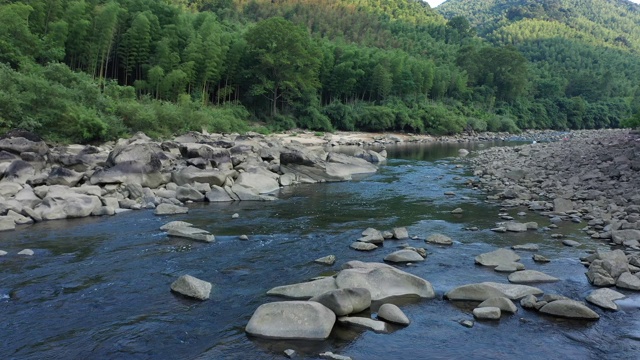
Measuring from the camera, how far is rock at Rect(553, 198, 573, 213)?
13.6m

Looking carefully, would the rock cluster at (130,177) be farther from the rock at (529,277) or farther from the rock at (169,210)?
the rock at (529,277)

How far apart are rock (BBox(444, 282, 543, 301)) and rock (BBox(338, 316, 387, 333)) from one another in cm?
157

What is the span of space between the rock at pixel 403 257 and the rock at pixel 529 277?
1.82 meters

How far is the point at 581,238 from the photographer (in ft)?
35.6

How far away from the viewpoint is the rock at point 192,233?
10.9 meters

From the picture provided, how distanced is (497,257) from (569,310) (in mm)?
2470

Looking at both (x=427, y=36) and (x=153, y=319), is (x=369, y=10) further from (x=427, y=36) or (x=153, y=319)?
(x=153, y=319)

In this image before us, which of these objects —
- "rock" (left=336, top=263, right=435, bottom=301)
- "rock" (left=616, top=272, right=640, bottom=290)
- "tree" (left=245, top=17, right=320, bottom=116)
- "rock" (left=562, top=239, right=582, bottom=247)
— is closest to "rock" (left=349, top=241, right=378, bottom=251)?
"rock" (left=336, top=263, right=435, bottom=301)

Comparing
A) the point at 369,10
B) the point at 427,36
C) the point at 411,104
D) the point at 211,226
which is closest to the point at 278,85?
the point at 411,104

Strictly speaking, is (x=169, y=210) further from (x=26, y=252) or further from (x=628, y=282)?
(x=628, y=282)

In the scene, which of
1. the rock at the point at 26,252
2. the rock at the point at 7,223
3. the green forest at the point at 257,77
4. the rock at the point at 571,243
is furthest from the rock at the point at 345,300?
the green forest at the point at 257,77

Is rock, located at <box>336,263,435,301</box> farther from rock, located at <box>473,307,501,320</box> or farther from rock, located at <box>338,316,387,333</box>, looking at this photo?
rock, located at <box>473,307,501,320</box>

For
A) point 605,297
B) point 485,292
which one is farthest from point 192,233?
point 605,297

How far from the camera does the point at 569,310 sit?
265 inches
